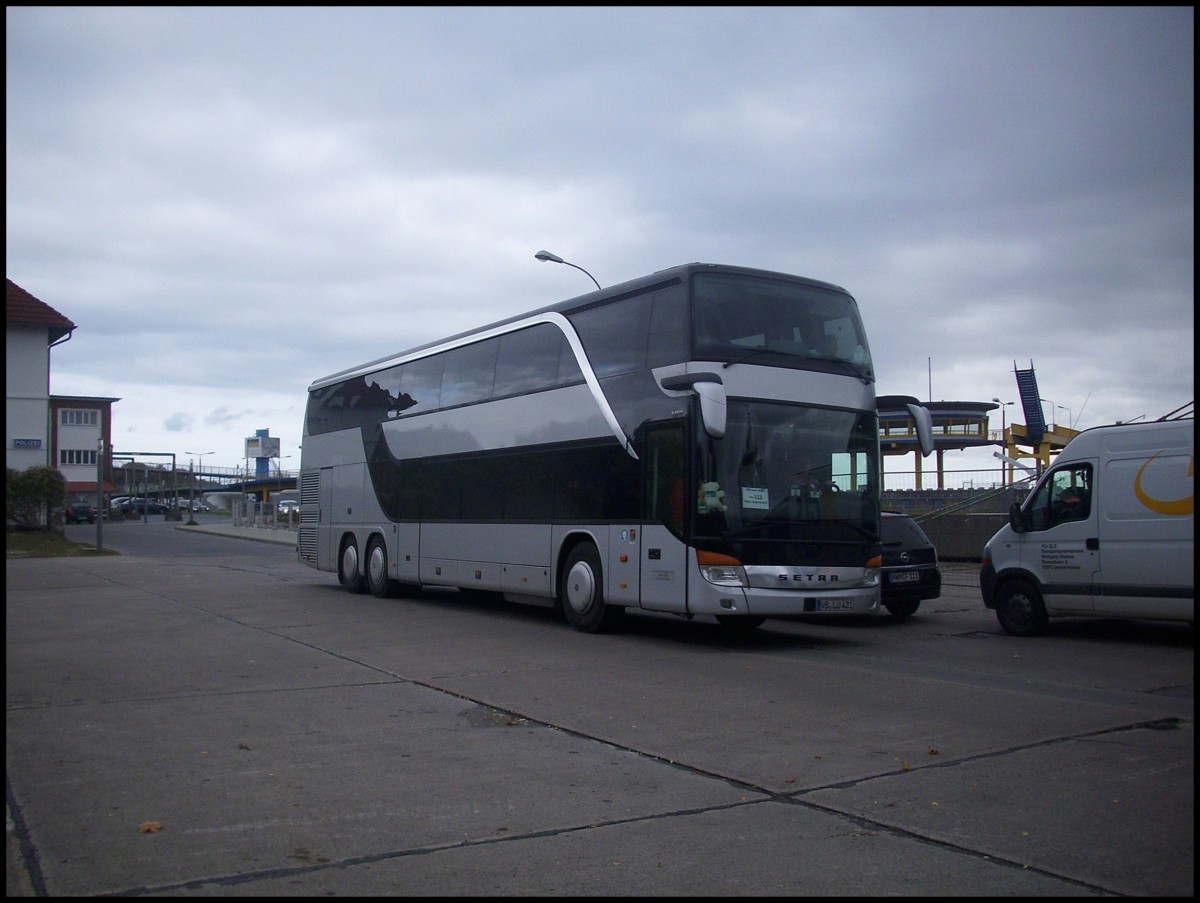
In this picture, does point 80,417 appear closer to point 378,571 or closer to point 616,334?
point 378,571

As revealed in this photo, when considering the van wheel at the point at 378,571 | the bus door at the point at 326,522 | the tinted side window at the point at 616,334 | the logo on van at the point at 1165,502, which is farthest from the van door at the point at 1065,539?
the bus door at the point at 326,522

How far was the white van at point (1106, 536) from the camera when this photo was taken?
1205 cm

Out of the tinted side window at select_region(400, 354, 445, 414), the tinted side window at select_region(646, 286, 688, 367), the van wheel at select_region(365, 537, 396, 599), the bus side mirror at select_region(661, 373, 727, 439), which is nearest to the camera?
the bus side mirror at select_region(661, 373, 727, 439)

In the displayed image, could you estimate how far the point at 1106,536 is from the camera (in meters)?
12.7

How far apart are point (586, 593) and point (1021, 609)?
18.3 feet

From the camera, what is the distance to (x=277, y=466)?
133875 millimetres

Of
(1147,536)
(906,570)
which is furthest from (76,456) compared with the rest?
(1147,536)

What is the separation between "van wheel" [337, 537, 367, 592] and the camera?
2112cm

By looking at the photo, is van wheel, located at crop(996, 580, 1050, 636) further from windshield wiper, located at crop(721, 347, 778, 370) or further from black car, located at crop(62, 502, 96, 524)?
black car, located at crop(62, 502, 96, 524)

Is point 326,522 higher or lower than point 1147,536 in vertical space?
lower

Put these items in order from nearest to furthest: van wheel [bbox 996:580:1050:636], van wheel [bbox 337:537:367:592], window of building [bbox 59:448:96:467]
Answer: van wheel [bbox 996:580:1050:636], van wheel [bbox 337:537:367:592], window of building [bbox 59:448:96:467]

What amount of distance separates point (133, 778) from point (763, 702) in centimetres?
496

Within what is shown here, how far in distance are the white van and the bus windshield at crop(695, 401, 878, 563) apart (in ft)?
7.25

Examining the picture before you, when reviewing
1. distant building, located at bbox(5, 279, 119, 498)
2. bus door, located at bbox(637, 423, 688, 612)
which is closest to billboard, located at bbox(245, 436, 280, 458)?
distant building, located at bbox(5, 279, 119, 498)
